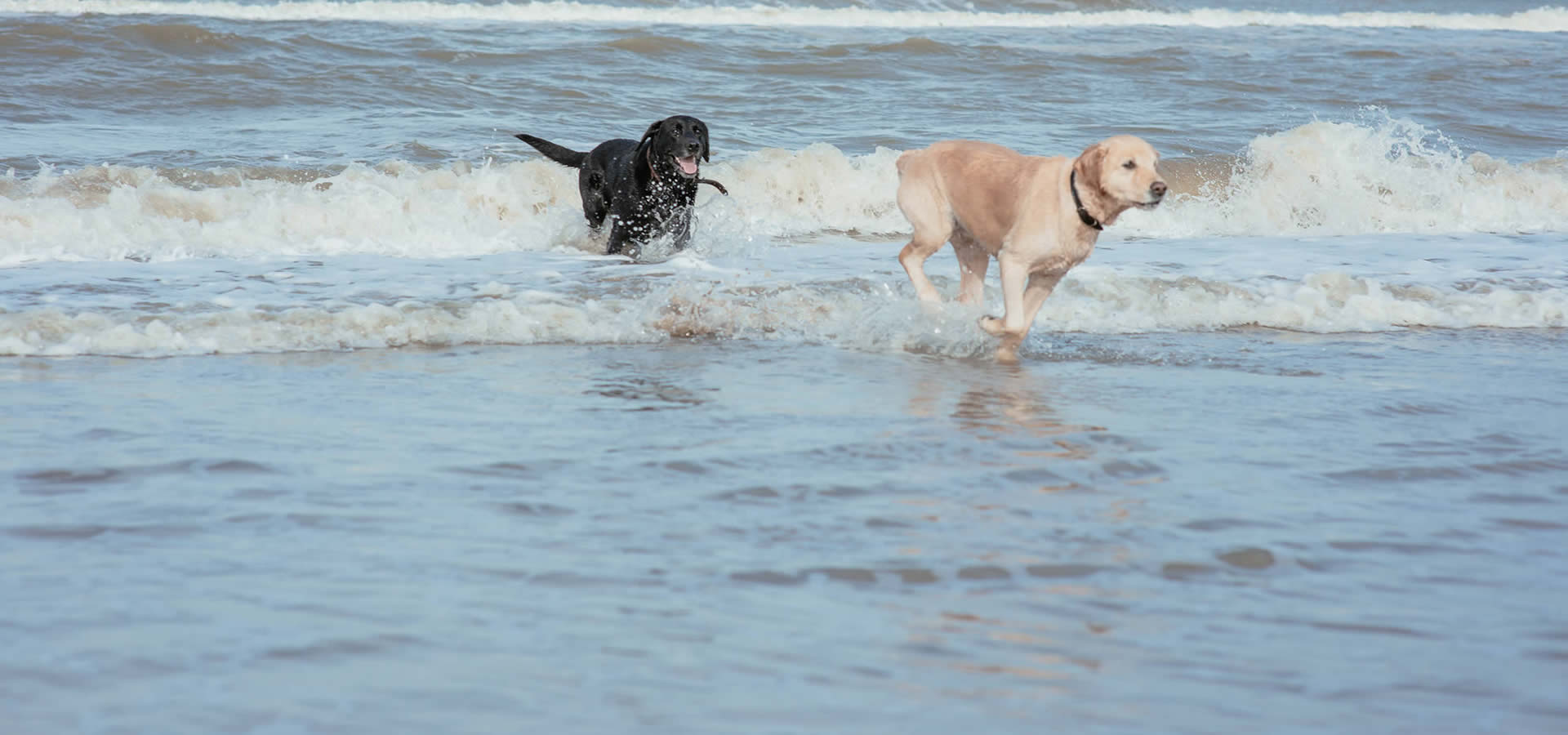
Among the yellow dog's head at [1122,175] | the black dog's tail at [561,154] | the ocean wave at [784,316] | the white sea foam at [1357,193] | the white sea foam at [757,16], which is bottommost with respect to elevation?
the ocean wave at [784,316]

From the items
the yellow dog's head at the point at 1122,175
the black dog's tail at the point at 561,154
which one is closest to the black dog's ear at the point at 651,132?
the black dog's tail at the point at 561,154

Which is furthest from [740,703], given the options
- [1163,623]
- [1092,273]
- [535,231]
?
[535,231]

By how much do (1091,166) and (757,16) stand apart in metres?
18.4

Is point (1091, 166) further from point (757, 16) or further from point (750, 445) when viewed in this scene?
point (757, 16)

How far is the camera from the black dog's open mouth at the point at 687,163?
848 centimetres

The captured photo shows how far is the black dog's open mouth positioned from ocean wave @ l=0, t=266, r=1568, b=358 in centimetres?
109

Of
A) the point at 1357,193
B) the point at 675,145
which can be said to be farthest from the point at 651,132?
the point at 1357,193

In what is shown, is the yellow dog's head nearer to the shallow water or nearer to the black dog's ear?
the shallow water

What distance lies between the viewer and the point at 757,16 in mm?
23141

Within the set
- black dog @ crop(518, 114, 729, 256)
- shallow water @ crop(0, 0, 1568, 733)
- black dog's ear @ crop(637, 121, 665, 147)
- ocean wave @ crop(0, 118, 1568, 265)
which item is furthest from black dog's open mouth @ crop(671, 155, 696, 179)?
ocean wave @ crop(0, 118, 1568, 265)

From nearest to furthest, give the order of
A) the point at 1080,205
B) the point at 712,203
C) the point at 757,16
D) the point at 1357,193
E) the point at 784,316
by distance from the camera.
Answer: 1. the point at 1080,205
2. the point at 784,316
3. the point at 712,203
4. the point at 1357,193
5. the point at 757,16

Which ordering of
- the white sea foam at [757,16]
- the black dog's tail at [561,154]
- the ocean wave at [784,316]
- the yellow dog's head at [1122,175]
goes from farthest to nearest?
the white sea foam at [757,16] < the black dog's tail at [561,154] < the ocean wave at [784,316] < the yellow dog's head at [1122,175]

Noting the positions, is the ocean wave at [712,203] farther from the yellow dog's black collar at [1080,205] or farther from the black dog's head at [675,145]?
the yellow dog's black collar at [1080,205]

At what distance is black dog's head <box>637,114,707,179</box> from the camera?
8469 mm
